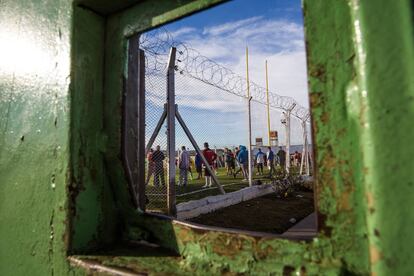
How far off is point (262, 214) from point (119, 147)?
15.9 ft

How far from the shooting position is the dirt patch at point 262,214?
469 cm

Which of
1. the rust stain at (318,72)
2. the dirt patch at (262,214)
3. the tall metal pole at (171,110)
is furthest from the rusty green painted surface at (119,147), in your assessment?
the dirt patch at (262,214)

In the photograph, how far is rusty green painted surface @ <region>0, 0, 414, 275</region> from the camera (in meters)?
0.53

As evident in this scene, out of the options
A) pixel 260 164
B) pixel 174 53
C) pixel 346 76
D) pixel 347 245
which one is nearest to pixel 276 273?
pixel 347 245

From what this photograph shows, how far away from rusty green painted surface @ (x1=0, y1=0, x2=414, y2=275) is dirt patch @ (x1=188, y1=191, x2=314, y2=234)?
3683mm

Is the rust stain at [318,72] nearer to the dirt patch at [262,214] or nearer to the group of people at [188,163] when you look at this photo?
the dirt patch at [262,214]

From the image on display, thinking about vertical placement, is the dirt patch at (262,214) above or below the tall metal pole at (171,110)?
below

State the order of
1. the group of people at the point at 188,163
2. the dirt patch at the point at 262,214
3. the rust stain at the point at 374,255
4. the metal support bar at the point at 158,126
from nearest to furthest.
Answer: the rust stain at the point at 374,255
the dirt patch at the point at 262,214
the metal support bar at the point at 158,126
the group of people at the point at 188,163

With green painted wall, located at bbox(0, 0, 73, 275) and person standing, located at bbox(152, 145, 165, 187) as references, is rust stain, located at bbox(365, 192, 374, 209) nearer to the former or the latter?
green painted wall, located at bbox(0, 0, 73, 275)

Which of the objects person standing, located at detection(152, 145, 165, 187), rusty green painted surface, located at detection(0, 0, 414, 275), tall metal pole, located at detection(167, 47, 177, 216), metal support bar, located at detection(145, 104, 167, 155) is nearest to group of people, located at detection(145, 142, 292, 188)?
person standing, located at detection(152, 145, 165, 187)

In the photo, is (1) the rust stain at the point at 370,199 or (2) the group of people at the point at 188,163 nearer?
(1) the rust stain at the point at 370,199

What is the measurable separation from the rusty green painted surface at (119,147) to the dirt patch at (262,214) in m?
3.68

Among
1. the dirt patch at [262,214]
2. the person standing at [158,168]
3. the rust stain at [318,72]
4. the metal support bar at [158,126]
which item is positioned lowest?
the dirt patch at [262,214]

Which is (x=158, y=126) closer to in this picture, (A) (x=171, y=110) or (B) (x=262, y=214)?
(A) (x=171, y=110)
